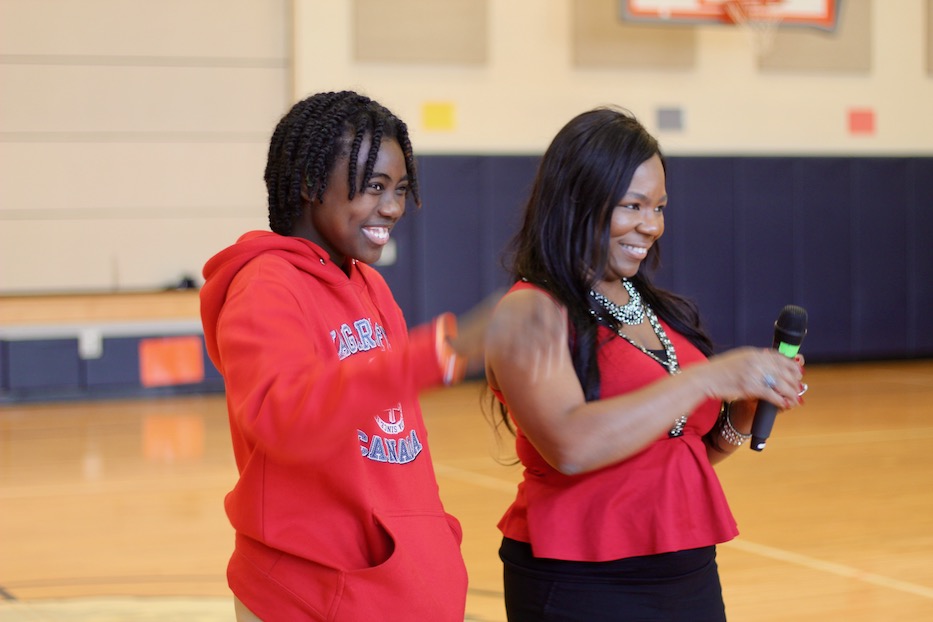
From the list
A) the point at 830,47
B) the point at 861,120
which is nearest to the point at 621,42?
the point at 830,47

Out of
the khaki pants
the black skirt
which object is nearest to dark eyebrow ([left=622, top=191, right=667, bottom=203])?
the black skirt

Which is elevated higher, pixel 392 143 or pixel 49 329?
pixel 392 143

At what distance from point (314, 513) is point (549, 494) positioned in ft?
1.53

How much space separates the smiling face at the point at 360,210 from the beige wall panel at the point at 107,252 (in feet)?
25.7

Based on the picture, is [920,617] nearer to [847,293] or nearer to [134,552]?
[134,552]

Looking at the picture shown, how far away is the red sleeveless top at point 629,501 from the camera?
183 centimetres

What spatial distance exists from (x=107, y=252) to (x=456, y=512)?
5256 millimetres

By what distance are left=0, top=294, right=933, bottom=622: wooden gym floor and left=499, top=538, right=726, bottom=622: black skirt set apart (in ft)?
5.77

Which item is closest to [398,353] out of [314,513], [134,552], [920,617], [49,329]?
[314,513]

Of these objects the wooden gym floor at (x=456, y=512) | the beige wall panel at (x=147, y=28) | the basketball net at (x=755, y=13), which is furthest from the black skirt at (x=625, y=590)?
the basketball net at (x=755, y=13)

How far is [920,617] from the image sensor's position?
3543 mm

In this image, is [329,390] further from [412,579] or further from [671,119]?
[671,119]

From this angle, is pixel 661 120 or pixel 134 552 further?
pixel 661 120

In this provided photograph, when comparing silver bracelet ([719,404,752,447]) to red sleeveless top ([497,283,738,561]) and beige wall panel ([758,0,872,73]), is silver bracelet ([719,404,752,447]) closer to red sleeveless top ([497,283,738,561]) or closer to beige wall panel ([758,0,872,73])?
red sleeveless top ([497,283,738,561])
